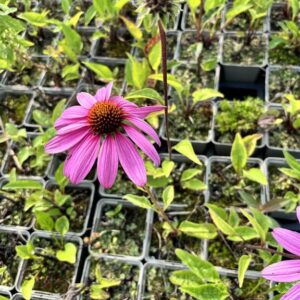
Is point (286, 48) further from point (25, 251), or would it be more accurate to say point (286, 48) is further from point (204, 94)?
point (25, 251)

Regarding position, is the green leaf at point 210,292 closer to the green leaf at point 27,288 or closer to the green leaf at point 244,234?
the green leaf at point 244,234

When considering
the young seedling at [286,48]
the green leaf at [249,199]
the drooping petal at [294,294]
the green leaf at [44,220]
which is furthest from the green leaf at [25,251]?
the young seedling at [286,48]

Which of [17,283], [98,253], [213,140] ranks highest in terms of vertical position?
[213,140]

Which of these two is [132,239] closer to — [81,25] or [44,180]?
[44,180]

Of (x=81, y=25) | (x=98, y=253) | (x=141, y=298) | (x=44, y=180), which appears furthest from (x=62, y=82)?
(x=141, y=298)

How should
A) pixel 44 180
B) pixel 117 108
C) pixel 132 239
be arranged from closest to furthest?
pixel 117 108
pixel 132 239
pixel 44 180

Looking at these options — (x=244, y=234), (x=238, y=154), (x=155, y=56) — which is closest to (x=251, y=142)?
(x=238, y=154)

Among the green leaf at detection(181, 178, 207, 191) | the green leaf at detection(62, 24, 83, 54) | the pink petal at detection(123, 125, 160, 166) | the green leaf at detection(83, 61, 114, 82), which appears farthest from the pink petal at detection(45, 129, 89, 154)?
the green leaf at detection(62, 24, 83, 54)
